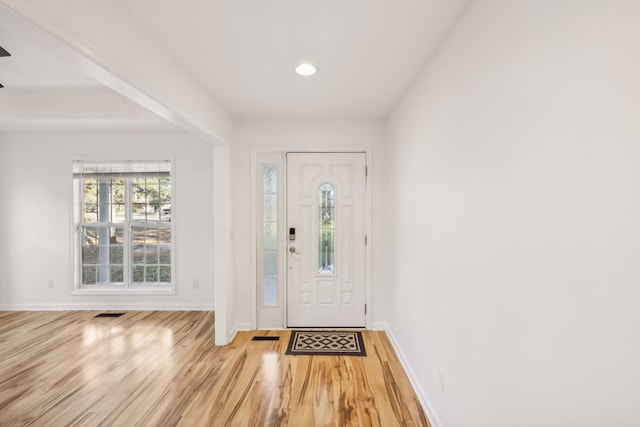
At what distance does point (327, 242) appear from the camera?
3.81 metres

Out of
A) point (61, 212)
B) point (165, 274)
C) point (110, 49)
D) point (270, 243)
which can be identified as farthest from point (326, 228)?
point (61, 212)

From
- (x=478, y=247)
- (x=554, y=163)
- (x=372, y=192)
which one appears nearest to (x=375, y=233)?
(x=372, y=192)

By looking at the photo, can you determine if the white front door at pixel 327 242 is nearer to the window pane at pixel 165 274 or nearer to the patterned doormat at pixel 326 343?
the patterned doormat at pixel 326 343

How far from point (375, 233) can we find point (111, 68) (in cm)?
296

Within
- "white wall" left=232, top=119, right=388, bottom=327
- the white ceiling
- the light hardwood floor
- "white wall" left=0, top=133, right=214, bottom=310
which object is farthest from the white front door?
"white wall" left=0, top=133, right=214, bottom=310

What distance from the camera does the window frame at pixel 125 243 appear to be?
443 centimetres

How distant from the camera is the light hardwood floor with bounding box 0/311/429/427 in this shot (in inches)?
86.2

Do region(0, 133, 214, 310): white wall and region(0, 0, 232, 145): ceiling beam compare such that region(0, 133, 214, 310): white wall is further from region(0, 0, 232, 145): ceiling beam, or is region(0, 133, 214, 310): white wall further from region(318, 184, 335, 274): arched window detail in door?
region(0, 0, 232, 145): ceiling beam

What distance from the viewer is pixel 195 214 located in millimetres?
4426

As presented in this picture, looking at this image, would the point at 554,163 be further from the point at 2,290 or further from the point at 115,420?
the point at 2,290

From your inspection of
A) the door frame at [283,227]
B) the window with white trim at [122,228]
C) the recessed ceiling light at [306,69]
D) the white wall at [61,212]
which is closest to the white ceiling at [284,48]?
the recessed ceiling light at [306,69]

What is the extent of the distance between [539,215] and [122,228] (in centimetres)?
505

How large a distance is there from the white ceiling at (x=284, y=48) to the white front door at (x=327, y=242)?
0.84 meters

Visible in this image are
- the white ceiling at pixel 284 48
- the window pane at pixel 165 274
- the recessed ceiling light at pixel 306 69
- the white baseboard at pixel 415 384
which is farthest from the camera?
the window pane at pixel 165 274
